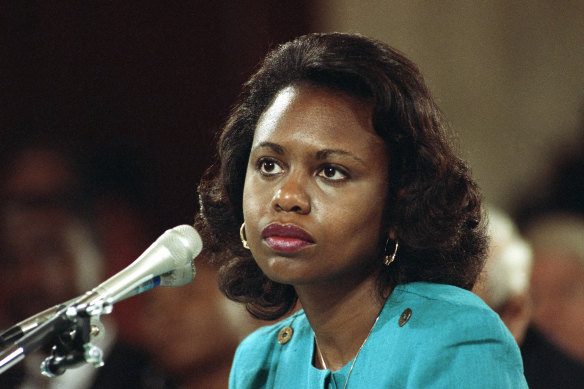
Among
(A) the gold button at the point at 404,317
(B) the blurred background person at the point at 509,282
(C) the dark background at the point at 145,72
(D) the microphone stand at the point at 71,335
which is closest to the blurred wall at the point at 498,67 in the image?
(C) the dark background at the point at 145,72

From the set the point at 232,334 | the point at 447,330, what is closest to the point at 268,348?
the point at 447,330

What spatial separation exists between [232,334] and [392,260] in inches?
73.6

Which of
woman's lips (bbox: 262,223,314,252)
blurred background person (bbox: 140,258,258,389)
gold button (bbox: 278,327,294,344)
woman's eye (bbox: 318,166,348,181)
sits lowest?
blurred background person (bbox: 140,258,258,389)

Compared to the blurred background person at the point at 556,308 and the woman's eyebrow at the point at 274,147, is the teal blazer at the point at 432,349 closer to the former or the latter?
the woman's eyebrow at the point at 274,147

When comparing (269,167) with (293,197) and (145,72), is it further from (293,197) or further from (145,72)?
(145,72)

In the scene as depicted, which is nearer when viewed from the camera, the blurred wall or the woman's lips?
the woman's lips

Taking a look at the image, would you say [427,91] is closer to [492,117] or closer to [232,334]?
[232,334]

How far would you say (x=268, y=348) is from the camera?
2.62 metres

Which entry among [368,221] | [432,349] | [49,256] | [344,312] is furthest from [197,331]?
[432,349]

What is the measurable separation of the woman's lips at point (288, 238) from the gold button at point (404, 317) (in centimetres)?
30

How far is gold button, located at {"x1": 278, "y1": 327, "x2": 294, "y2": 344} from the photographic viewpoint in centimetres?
262

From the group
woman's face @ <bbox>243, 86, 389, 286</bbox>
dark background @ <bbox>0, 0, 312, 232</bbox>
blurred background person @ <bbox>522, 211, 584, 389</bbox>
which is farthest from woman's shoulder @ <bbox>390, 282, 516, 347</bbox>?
dark background @ <bbox>0, 0, 312, 232</bbox>

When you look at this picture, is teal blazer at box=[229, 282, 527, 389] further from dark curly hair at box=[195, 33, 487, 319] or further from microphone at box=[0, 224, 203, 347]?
microphone at box=[0, 224, 203, 347]

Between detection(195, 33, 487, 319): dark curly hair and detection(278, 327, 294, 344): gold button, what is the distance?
42cm
